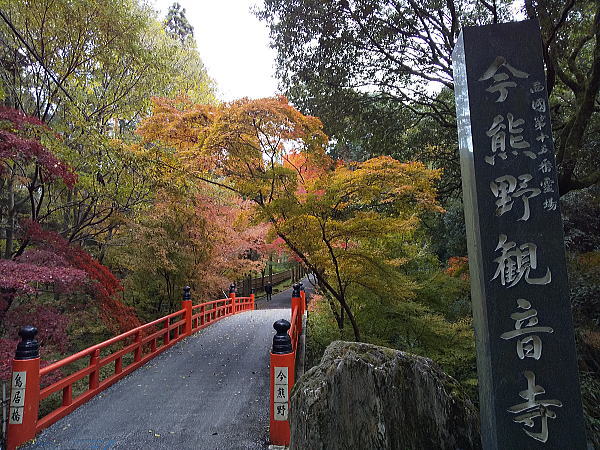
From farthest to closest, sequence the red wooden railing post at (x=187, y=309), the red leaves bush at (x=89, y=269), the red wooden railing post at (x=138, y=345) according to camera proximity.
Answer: the red wooden railing post at (x=187, y=309)
the red wooden railing post at (x=138, y=345)
the red leaves bush at (x=89, y=269)

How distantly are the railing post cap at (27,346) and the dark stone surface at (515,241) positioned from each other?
4.36 meters

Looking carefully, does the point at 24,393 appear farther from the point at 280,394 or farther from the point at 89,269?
the point at 280,394

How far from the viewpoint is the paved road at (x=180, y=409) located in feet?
12.1

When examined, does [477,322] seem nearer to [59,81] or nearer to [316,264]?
[316,264]

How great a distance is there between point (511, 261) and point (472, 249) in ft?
0.95

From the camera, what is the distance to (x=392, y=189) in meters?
5.67

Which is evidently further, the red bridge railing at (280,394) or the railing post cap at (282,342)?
the railing post cap at (282,342)

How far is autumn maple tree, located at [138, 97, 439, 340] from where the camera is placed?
19.0 ft

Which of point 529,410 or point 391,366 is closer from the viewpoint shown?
point 529,410

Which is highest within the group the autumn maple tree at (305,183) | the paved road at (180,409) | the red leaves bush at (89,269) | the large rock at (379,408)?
the autumn maple tree at (305,183)

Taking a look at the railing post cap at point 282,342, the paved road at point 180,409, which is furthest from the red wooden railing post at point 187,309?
the railing post cap at point 282,342

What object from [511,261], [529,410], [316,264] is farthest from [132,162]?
[529,410]

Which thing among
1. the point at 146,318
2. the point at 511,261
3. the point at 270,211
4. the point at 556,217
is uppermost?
the point at 270,211

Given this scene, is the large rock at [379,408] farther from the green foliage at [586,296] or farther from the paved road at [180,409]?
the green foliage at [586,296]
